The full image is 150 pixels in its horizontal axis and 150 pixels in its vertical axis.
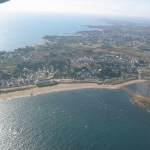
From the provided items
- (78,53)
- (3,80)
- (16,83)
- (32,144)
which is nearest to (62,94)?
(16,83)

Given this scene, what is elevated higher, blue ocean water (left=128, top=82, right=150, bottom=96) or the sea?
the sea

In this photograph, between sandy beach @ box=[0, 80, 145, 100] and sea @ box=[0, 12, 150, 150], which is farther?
sandy beach @ box=[0, 80, 145, 100]

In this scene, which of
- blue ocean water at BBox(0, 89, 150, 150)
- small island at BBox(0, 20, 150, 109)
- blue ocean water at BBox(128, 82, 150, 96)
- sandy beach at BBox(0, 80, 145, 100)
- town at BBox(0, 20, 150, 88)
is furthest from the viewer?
town at BBox(0, 20, 150, 88)

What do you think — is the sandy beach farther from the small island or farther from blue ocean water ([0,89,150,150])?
blue ocean water ([0,89,150,150])

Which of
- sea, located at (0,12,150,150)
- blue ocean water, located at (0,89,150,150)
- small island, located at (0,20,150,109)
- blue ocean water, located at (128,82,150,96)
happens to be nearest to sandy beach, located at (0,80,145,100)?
small island, located at (0,20,150,109)

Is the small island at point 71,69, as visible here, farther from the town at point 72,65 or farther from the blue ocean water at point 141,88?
the blue ocean water at point 141,88

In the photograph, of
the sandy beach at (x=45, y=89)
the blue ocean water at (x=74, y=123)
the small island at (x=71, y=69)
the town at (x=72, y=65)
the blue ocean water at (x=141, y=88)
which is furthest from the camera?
the town at (x=72, y=65)

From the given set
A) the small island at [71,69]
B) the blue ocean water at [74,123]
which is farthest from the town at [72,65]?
the blue ocean water at [74,123]

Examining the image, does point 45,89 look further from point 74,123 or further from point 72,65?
point 72,65
